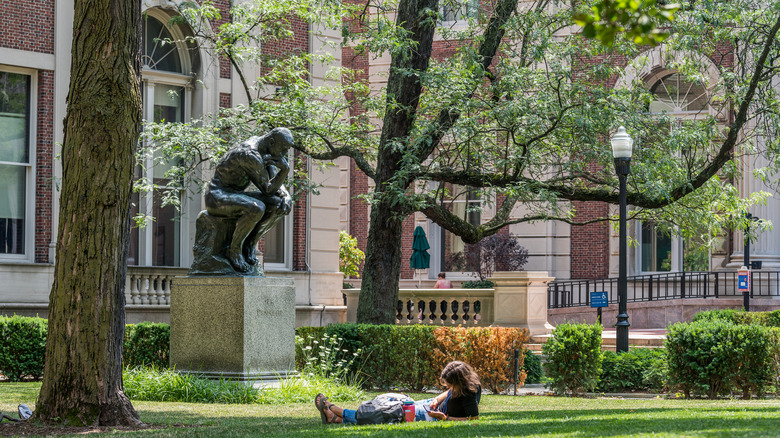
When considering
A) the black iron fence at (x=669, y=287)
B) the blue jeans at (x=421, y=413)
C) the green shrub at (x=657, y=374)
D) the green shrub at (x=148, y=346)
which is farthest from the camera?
the black iron fence at (x=669, y=287)

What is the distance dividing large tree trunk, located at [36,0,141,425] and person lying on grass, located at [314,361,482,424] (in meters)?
1.78

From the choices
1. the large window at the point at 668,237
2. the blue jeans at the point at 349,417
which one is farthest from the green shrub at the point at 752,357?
the large window at the point at 668,237

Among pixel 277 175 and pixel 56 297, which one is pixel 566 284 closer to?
pixel 277 175

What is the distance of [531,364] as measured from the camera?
16750 mm

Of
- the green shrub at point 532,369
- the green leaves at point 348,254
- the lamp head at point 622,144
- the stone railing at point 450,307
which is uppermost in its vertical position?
the lamp head at point 622,144

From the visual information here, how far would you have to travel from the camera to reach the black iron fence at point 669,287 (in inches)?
1087

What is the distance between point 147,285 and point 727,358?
1170cm

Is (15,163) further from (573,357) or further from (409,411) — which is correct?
(409,411)

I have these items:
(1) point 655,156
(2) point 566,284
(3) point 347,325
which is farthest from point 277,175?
(2) point 566,284

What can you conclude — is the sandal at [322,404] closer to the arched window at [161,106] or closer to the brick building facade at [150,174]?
the brick building facade at [150,174]

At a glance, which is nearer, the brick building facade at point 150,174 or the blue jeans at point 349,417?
the blue jeans at point 349,417

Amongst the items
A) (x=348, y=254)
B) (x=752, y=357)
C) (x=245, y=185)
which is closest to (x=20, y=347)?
(x=245, y=185)

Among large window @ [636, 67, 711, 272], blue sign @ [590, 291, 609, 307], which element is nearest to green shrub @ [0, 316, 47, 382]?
blue sign @ [590, 291, 609, 307]

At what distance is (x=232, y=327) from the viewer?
12750 mm
